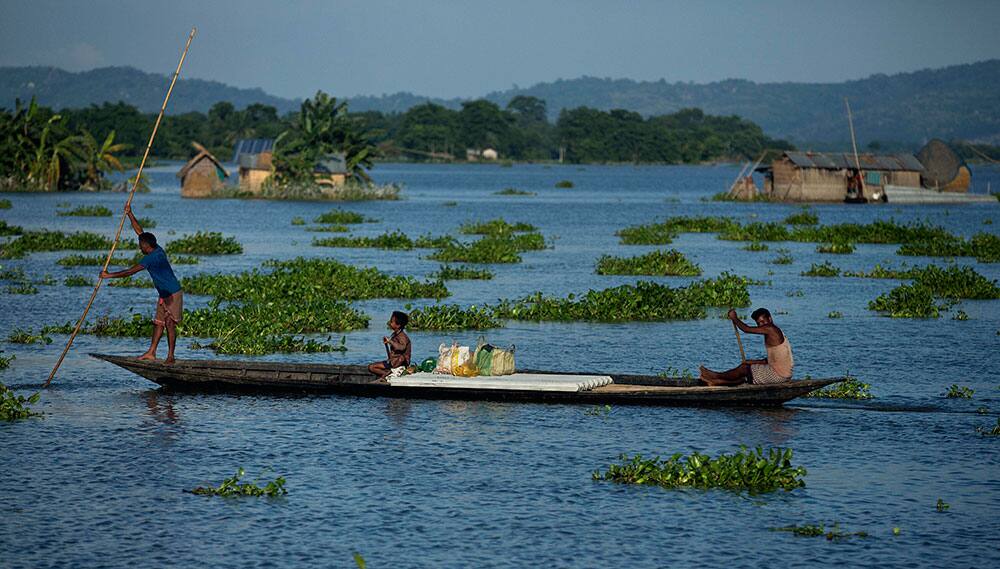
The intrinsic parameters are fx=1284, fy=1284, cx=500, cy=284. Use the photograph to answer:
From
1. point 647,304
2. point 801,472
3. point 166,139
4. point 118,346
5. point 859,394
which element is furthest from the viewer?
point 166,139

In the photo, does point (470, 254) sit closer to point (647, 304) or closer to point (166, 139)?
point (647, 304)

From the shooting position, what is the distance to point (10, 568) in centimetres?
1202

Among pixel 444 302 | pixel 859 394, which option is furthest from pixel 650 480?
pixel 444 302

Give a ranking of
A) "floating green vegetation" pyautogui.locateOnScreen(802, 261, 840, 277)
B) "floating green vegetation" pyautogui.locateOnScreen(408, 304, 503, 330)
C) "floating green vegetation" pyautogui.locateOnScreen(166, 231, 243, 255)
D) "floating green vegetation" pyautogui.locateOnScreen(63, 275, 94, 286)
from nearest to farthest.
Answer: "floating green vegetation" pyautogui.locateOnScreen(408, 304, 503, 330) < "floating green vegetation" pyautogui.locateOnScreen(63, 275, 94, 286) < "floating green vegetation" pyautogui.locateOnScreen(802, 261, 840, 277) < "floating green vegetation" pyautogui.locateOnScreen(166, 231, 243, 255)

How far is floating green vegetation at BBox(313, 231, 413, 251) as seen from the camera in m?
47.2

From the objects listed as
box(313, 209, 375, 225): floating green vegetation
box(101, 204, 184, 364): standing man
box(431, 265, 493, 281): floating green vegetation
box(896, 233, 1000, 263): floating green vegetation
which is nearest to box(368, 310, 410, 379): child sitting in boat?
box(101, 204, 184, 364): standing man

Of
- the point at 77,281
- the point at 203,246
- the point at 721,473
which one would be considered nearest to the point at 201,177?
the point at 203,246

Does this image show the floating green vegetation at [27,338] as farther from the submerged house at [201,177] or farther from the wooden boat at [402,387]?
the submerged house at [201,177]

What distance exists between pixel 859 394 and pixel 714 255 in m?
26.6

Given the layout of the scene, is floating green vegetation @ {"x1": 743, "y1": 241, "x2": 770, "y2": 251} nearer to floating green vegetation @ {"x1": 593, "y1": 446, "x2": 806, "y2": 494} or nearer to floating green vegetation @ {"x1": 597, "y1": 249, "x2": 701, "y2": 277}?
floating green vegetation @ {"x1": 597, "y1": 249, "x2": 701, "y2": 277}

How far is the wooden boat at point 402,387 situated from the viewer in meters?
18.4

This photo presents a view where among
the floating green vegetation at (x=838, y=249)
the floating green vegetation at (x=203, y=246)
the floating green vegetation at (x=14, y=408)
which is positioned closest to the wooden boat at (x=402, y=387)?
the floating green vegetation at (x=14, y=408)

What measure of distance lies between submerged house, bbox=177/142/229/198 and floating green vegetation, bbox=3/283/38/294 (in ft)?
171

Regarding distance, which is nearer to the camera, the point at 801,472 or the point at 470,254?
the point at 801,472
